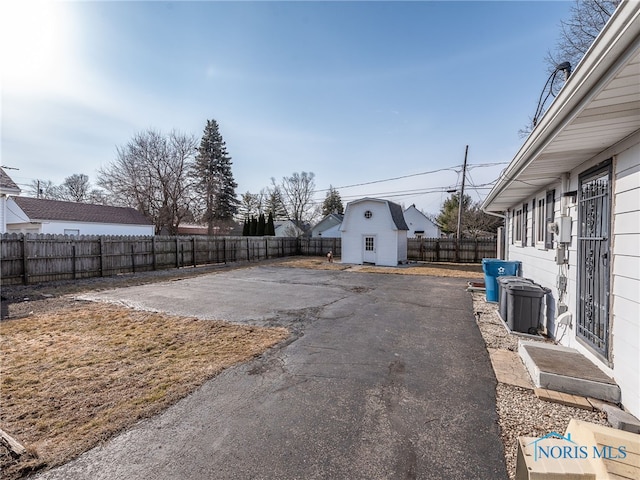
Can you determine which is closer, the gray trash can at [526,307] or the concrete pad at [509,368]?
the concrete pad at [509,368]

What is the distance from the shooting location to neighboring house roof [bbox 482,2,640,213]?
1.56m

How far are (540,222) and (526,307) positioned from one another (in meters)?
2.22

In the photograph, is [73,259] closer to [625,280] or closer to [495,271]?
[495,271]

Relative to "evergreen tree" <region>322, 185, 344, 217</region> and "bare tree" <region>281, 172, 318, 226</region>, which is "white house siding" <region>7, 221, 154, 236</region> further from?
"evergreen tree" <region>322, 185, 344, 217</region>

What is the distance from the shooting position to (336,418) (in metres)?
2.55

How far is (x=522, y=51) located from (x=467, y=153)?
12650 millimetres

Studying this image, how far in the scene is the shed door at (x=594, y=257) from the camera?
311 centimetres

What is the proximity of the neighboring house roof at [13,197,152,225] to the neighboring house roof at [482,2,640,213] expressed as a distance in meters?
25.6

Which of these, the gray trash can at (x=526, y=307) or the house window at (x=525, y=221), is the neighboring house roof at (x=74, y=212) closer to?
the gray trash can at (x=526, y=307)

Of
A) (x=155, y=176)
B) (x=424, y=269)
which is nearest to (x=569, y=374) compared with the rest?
(x=424, y=269)

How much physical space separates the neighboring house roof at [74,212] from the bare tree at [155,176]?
2.94 meters

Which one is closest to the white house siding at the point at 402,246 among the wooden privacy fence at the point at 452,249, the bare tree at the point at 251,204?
the wooden privacy fence at the point at 452,249

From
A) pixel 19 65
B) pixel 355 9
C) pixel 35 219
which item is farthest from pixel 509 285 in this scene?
pixel 35 219

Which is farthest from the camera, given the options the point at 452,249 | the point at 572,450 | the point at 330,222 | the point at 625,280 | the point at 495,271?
the point at 330,222
